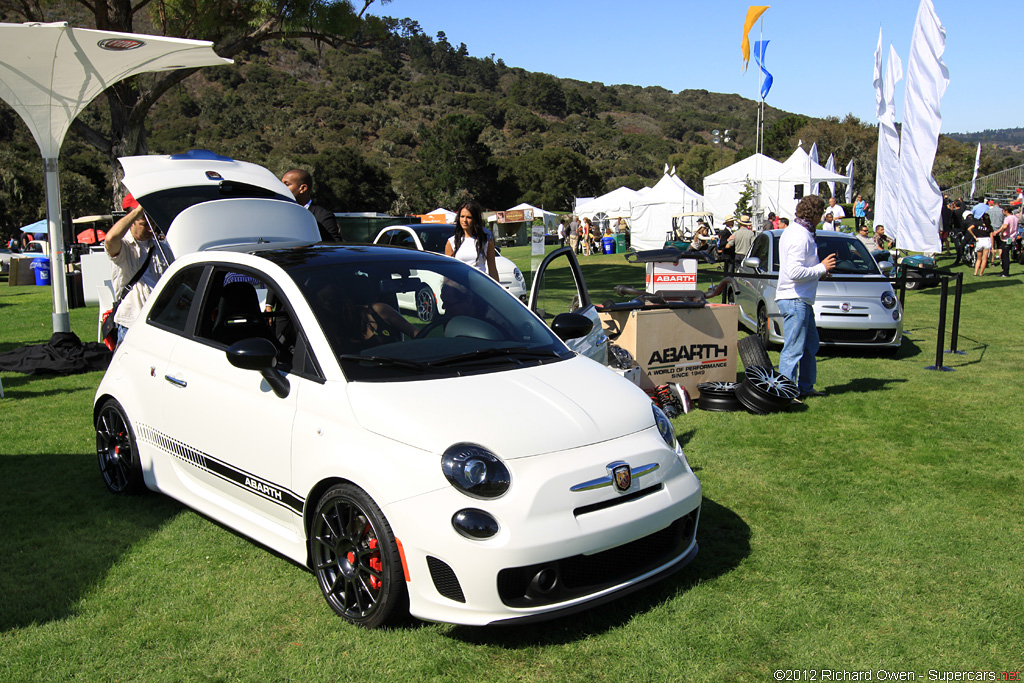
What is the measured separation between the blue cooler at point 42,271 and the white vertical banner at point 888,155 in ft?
79.5

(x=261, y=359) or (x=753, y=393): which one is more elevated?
(x=261, y=359)

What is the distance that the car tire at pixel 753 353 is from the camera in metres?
7.92

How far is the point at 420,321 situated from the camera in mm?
4152

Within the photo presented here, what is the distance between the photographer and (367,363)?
3.62 m

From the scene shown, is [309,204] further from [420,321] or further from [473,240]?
[420,321]

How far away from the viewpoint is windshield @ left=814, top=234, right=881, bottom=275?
422 inches

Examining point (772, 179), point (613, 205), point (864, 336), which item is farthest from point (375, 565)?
point (613, 205)

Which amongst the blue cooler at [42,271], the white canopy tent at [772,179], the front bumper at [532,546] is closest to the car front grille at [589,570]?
the front bumper at [532,546]

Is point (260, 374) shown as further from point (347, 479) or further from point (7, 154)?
point (7, 154)

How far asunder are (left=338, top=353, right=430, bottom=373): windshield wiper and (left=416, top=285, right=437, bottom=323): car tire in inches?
20.6

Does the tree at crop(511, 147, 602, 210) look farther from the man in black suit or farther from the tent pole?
the man in black suit

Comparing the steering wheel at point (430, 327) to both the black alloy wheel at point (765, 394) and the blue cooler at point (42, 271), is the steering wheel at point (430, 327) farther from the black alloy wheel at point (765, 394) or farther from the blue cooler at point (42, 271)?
the blue cooler at point (42, 271)

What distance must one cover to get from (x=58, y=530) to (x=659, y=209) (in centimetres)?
3724

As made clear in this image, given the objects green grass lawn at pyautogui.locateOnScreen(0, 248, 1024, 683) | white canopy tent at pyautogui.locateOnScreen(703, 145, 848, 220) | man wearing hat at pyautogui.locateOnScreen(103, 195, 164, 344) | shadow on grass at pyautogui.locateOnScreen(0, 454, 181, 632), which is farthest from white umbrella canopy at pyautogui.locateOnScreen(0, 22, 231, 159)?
white canopy tent at pyautogui.locateOnScreen(703, 145, 848, 220)
